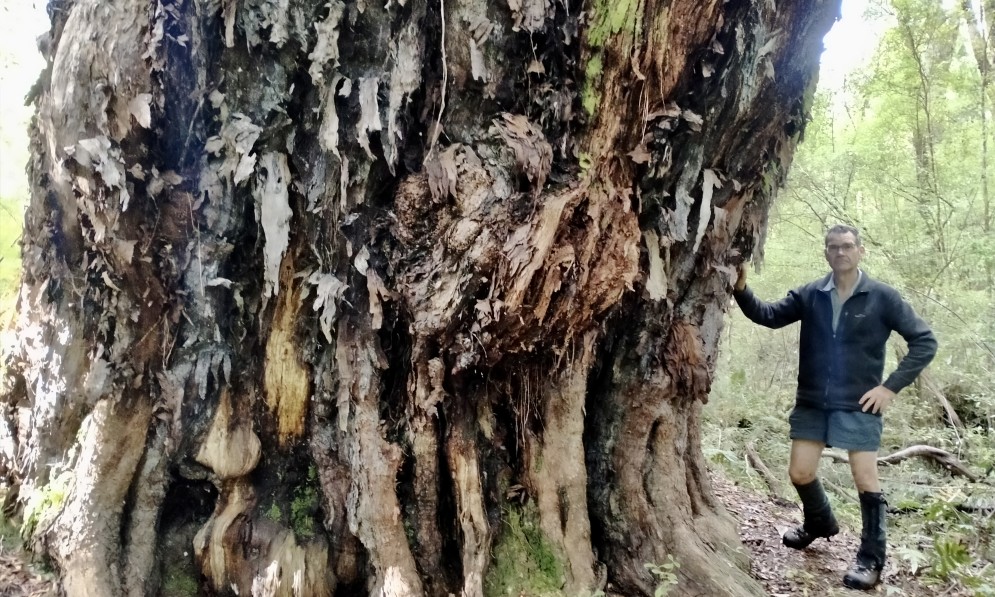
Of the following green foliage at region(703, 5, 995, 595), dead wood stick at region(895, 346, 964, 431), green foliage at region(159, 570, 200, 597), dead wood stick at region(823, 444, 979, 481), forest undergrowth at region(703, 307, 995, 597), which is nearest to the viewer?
green foliage at region(159, 570, 200, 597)

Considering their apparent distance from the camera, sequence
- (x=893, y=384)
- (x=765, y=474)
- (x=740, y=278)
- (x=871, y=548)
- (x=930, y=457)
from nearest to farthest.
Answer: (x=893, y=384)
(x=871, y=548)
(x=740, y=278)
(x=930, y=457)
(x=765, y=474)

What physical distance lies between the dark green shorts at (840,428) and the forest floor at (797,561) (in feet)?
2.72

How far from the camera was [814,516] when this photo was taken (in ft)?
12.3

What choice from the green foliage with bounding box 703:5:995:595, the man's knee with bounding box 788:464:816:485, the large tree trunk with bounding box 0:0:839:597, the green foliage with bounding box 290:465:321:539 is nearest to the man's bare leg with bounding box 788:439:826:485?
the man's knee with bounding box 788:464:816:485

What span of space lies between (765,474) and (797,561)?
255 cm

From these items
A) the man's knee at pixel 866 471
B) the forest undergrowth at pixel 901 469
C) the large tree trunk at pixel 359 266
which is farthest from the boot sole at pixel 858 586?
the large tree trunk at pixel 359 266

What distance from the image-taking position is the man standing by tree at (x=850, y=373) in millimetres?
3379

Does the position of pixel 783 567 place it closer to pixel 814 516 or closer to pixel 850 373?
pixel 814 516

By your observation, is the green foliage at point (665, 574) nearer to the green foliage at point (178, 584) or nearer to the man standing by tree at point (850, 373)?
the man standing by tree at point (850, 373)

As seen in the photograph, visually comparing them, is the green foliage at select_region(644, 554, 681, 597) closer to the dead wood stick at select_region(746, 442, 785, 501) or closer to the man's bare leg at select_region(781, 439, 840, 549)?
the man's bare leg at select_region(781, 439, 840, 549)

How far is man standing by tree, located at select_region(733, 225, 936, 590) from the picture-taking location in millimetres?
3379

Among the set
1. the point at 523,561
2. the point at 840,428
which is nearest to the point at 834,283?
the point at 840,428

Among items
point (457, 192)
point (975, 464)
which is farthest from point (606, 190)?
point (975, 464)

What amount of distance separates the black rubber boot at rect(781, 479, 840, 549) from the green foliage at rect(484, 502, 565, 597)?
1816 millimetres
